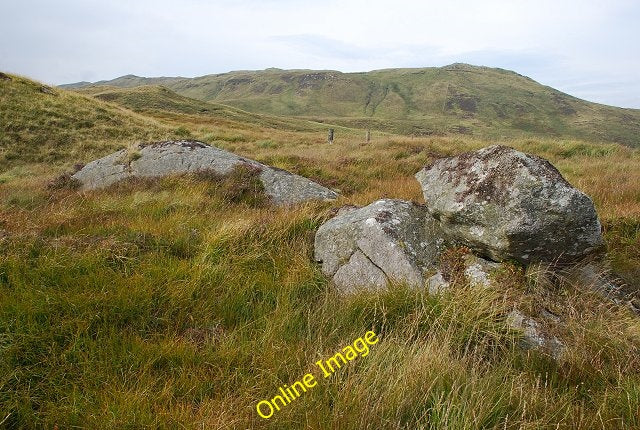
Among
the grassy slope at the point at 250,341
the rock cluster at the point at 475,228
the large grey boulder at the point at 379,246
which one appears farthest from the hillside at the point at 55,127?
the rock cluster at the point at 475,228

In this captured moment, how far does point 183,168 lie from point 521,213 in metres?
8.61

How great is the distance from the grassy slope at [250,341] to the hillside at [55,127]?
18.1 metres

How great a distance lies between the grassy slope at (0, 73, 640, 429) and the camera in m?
2.40

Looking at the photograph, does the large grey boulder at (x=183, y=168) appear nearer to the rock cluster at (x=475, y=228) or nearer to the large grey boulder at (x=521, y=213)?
the rock cluster at (x=475, y=228)

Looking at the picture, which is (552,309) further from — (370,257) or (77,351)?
(77,351)

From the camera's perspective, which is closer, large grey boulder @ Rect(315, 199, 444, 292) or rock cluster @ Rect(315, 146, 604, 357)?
rock cluster @ Rect(315, 146, 604, 357)

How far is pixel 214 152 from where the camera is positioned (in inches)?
438

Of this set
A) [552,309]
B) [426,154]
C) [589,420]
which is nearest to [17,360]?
[589,420]

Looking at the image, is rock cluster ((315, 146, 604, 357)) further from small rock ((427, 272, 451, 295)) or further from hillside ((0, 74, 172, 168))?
hillside ((0, 74, 172, 168))

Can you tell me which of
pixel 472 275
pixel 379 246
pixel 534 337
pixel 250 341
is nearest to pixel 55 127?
pixel 379 246

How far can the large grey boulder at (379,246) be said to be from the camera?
4.62m

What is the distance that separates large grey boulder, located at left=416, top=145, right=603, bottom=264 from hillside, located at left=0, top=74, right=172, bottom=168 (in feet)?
66.5

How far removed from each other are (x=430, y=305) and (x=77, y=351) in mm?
2941

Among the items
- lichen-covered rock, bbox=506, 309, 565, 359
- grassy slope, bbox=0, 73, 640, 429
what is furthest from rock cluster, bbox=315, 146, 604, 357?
lichen-covered rock, bbox=506, 309, 565, 359
